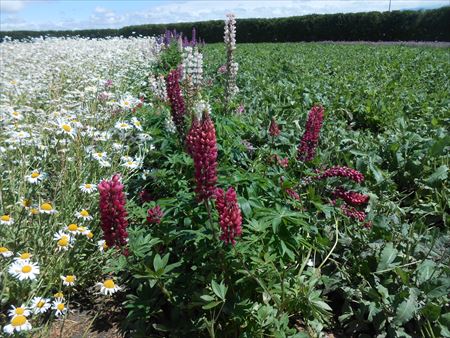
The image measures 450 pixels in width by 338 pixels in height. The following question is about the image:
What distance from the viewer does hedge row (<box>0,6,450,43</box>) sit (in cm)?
3197

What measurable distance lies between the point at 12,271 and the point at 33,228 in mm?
806

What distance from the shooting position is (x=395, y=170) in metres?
3.92

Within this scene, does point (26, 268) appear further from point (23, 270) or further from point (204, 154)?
point (204, 154)

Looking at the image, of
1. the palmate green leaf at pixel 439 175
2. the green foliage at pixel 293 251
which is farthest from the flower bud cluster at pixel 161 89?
the palmate green leaf at pixel 439 175

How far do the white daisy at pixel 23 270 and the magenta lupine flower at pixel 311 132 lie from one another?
80.1 inches

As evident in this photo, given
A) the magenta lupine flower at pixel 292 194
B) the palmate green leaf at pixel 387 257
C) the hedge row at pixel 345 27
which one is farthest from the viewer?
the hedge row at pixel 345 27

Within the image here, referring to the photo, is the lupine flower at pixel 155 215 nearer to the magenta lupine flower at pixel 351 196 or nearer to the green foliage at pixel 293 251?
the green foliage at pixel 293 251

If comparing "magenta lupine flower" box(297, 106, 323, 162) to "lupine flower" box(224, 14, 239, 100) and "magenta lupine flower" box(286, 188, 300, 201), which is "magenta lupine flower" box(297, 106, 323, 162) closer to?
"magenta lupine flower" box(286, 188, 300, 201)

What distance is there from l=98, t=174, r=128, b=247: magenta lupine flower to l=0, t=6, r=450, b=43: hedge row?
3581 centimetres

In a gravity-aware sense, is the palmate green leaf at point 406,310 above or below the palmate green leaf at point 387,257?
below

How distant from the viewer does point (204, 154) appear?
188 centimetres

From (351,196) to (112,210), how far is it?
6.42ft

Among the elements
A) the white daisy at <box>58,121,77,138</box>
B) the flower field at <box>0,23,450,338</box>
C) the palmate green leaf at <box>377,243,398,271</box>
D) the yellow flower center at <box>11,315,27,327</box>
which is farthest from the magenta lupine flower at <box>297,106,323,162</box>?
the yellow flower center at <box>11,315,27,327</box>

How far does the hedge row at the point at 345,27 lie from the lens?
31969 mm
